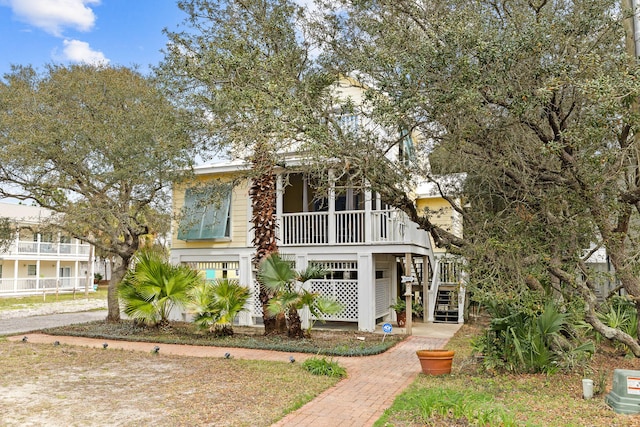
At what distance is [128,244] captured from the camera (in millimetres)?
16141

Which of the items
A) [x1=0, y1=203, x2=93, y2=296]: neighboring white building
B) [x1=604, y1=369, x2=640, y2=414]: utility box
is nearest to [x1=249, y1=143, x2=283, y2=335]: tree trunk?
[x1=604, y1=369, x2=640, y2=414]: utility box

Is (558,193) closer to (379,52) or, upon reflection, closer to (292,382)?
(379,52)

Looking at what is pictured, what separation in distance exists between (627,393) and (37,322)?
761 inches

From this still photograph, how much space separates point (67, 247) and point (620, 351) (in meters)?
42.3

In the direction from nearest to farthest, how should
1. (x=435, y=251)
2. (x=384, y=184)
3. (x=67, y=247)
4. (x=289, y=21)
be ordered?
(x=384, y=184) < (x=289, y=21) < (x=435, y=251) < (x=67, y=247)

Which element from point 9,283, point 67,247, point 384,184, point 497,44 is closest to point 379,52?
point 497,44

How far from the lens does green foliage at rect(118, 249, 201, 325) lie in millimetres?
13633

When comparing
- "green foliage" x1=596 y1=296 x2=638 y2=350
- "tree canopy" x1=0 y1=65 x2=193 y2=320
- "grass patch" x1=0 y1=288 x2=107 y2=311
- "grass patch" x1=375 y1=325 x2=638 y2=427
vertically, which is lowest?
"grass patch" x1=0 y1=288 x2=107 y2=311

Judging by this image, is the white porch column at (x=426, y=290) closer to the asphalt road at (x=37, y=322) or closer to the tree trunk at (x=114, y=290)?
the tree trunk at (x=114, y=290)

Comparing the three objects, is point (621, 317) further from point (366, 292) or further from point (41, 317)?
point (41, 317)

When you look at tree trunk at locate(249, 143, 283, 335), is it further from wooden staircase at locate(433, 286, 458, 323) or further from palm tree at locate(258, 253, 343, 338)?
wooden staircase at locate(433, 286, 458, 323)

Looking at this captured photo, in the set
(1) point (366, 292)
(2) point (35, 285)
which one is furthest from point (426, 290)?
(2) point (35, 285)

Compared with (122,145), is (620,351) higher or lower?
lower

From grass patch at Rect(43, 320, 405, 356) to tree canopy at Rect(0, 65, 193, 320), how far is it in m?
2.81
